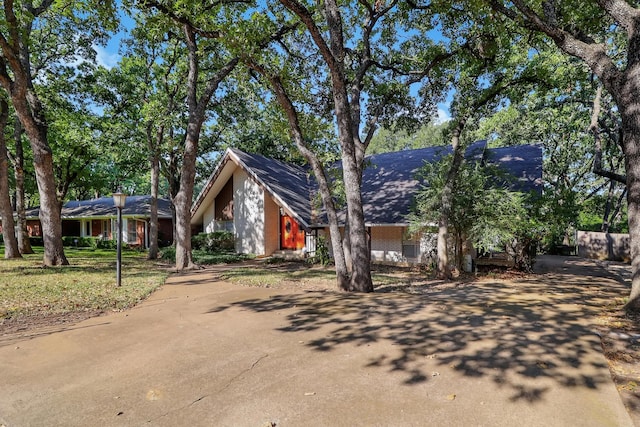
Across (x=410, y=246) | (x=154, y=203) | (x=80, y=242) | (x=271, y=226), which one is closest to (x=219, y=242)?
(x=271, y=226)

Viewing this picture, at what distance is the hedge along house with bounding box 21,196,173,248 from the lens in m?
25.9

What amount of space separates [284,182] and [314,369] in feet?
48.7

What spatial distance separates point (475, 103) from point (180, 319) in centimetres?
1071

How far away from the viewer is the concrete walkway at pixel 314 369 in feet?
10.4

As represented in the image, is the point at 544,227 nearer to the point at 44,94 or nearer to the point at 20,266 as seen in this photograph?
the point at 20,266

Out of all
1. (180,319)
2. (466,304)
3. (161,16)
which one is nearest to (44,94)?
(161,16)

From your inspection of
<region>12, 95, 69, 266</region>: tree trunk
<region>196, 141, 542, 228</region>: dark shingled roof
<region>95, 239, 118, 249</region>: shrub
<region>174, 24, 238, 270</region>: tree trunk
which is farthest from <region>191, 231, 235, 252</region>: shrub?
<region>95, 239, 118, 249</region>: shrub

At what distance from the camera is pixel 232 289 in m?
9.27

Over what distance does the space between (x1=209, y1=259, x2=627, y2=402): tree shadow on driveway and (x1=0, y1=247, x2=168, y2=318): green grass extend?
2734 mm

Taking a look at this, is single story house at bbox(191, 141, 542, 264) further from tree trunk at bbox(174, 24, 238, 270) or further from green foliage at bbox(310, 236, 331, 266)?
tree trunk at bbox(174, 24, 238, 270)

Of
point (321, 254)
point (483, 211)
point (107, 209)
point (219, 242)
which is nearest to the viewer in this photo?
point (483, 211)

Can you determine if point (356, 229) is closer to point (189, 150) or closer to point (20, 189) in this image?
point (189, 150)

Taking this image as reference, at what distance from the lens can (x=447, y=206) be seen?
1139 cm

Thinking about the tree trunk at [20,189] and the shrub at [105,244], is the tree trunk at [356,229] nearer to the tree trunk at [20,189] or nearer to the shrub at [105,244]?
the tree trunk at [20,189]
